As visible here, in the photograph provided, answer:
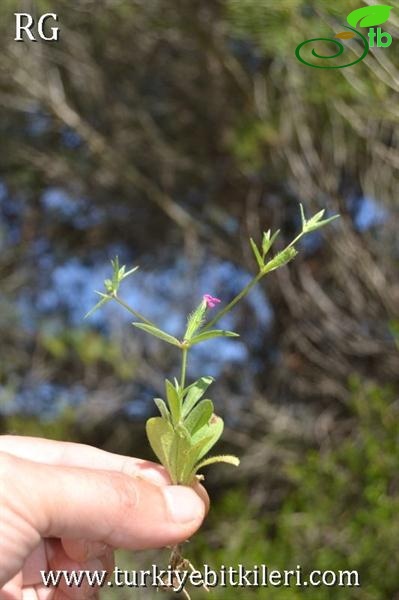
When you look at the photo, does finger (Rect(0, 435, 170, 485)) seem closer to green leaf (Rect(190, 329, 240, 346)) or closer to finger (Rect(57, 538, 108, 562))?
finger (Rect(57, 538, 108, 562))

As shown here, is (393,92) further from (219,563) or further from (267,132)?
(219,563)

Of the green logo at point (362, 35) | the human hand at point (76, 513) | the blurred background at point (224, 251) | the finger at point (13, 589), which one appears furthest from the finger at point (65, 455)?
the blurred background at point (224, 251)

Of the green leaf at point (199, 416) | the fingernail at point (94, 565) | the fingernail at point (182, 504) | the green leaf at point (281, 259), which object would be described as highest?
the green leaf at point (281, 259)

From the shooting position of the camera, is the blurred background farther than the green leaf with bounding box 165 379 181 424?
Yes

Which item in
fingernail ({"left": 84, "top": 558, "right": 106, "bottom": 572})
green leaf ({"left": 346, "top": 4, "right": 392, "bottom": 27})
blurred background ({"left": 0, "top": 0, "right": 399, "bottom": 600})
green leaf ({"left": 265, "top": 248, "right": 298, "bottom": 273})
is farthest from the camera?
blurred background ({"left": 0, "top": 0, "right": 399, "bottom": 600})

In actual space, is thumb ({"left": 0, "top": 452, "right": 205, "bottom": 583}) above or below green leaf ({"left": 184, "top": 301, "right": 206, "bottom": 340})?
below

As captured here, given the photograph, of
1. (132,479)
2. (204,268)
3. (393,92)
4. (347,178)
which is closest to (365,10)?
(393,92)

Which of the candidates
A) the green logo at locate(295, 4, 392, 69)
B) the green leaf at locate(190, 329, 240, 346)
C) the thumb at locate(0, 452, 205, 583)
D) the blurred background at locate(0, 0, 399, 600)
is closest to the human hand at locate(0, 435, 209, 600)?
the thumb at locate(0, 452, 205, 583)

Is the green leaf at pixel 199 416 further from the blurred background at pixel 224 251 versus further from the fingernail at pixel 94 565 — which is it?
the blurred background at pixel 224 251
